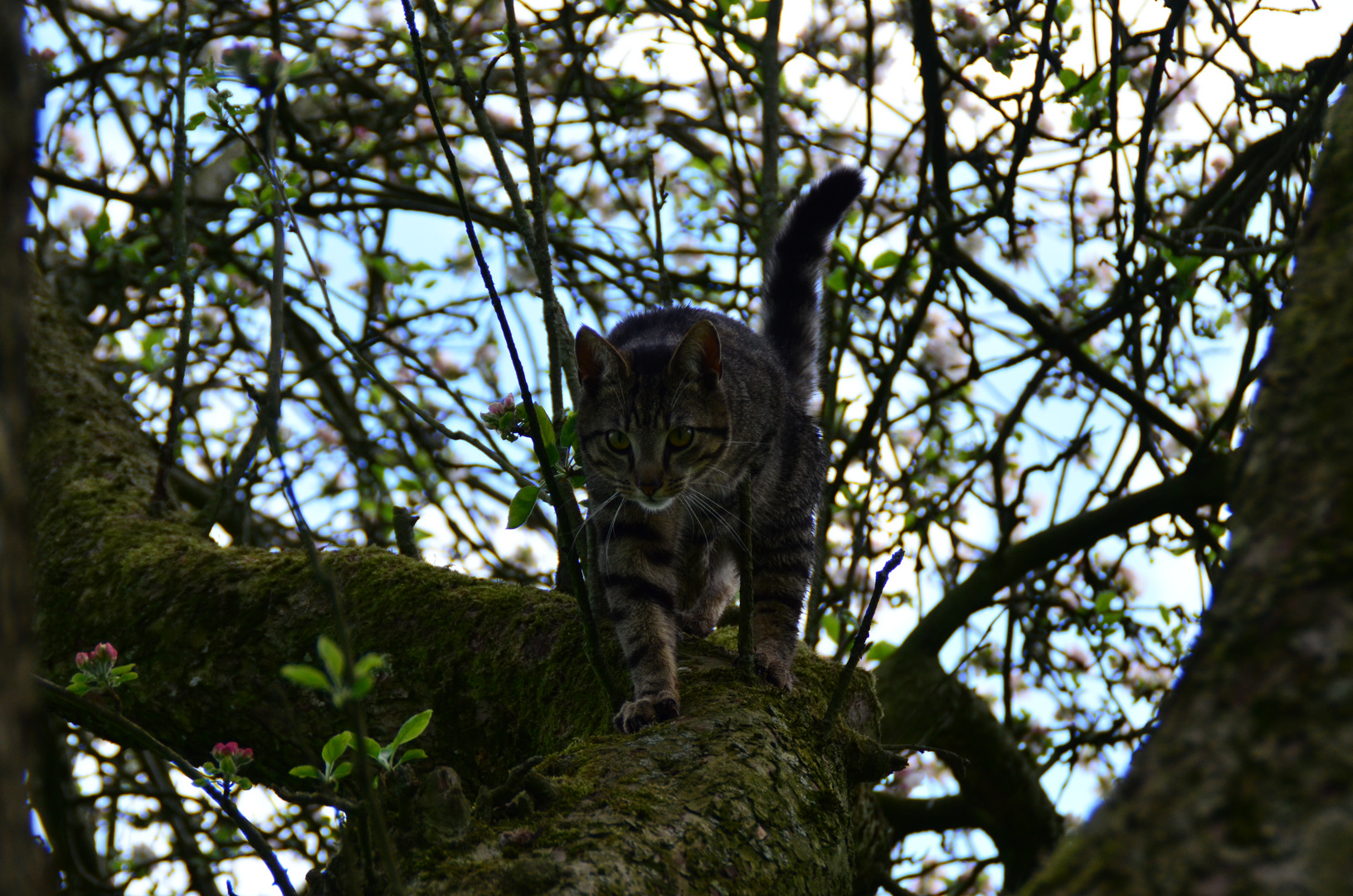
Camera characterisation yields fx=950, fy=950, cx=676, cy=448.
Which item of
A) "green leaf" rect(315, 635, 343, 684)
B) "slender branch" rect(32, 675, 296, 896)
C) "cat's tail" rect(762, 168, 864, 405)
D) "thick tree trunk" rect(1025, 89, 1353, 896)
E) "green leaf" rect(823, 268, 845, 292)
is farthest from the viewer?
"green leaf" rect(823, 268, 845, 292)

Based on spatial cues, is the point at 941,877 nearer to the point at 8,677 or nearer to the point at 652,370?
the point at 652,370

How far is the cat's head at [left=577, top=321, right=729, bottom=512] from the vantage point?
9.14 ft

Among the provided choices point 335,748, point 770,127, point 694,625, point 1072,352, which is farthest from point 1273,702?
point 770,127

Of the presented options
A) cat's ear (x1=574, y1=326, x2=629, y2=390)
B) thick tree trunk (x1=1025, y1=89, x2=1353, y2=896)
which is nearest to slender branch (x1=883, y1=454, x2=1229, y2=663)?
cat's ear (x1=574, y1=326, x2=629, y2=390)

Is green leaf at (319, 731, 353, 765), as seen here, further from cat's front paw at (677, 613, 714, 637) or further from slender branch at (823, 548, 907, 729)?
cat's front paw at (677, 613, 714, 637)

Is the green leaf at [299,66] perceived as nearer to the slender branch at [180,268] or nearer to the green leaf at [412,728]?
the slender branch at [180,268]

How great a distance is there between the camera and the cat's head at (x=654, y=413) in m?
2.79

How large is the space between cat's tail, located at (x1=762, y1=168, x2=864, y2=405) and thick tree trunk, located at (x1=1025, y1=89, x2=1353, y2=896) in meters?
2.74

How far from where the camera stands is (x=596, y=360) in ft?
9.35

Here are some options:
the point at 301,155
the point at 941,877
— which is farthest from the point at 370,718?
the point at 941,877

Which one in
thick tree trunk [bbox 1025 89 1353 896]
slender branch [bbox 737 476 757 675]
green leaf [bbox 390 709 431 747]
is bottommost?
thick tree trunk [bbox 1025 89 1353 896]

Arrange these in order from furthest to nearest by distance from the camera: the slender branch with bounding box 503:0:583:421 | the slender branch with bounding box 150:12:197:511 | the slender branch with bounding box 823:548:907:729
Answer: the slender branch with bounding box 150:12:197:511
the slender branch with bounding box 503:0:583:421
the slender branch with bounding box 823:548:907:729

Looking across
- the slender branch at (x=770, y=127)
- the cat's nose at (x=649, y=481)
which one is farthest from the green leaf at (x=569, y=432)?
the slender branch at (x=770, y=127)

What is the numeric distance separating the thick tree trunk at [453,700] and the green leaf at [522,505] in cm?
38
